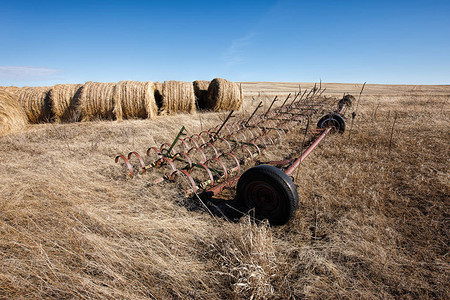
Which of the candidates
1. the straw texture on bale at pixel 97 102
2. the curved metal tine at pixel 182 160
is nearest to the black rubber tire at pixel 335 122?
the curved metal tine at pixel 182 160

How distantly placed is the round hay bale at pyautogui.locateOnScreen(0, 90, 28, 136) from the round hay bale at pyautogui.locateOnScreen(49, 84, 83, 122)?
1017mm

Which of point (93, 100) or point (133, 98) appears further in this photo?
point (133, 98)

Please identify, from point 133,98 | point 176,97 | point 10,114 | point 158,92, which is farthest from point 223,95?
point 10,114

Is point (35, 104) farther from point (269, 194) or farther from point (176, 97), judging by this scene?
point (269, 194)

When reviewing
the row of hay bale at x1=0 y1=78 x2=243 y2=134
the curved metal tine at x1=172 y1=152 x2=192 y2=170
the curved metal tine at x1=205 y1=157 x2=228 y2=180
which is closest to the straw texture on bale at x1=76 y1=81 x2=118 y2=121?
the row of hay bale at x1=0 y1=78 x2=243 y2=134

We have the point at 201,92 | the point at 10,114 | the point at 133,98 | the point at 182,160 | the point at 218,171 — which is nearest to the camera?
the point at 218,171

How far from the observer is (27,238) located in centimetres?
228

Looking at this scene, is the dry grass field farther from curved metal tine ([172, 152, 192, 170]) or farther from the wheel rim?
curved metal tine ([172, 152, 192, 170])

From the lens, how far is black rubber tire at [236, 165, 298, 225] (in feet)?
7.99

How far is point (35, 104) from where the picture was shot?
8523 millimetres

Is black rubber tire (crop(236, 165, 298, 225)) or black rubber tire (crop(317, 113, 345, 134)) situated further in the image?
black rubber tire (crop(317, 113, 345, 134))

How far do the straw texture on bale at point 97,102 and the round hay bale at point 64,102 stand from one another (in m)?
0.35

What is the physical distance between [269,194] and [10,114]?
30.9 ft

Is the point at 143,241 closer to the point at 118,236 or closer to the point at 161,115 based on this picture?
the point at 118,236
